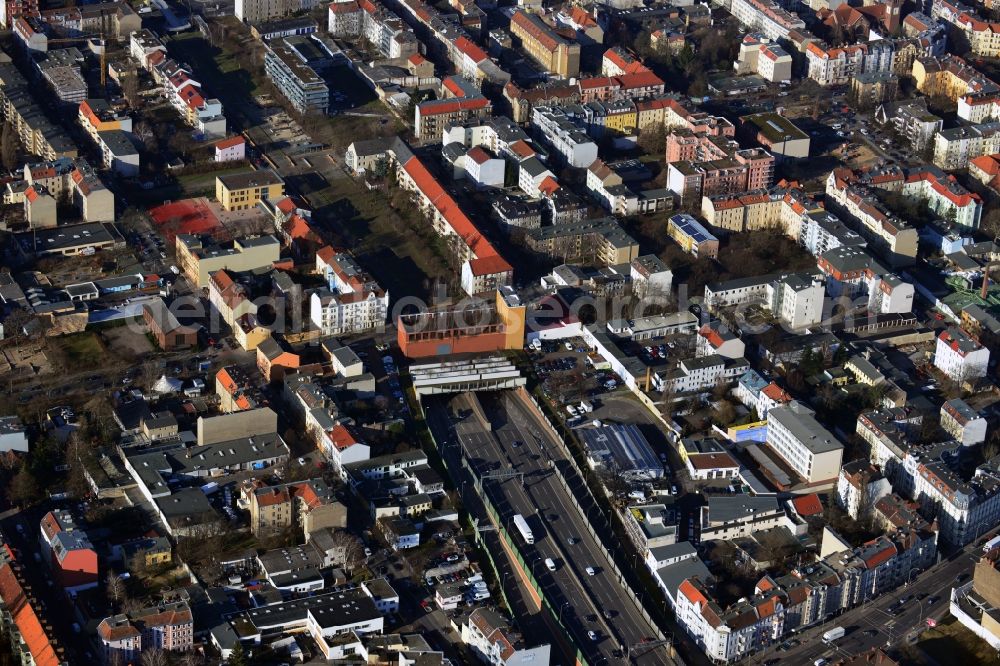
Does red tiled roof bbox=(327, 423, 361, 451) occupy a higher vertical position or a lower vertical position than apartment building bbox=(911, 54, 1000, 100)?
higher

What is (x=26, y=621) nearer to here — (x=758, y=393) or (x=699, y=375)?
(x=699, y=375)

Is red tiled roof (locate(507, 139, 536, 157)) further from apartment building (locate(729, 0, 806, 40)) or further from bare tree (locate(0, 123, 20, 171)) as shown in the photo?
bare tree (locate(0, 123, 20, 171))

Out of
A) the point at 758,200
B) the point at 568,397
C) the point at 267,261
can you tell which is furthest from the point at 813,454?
the point at 267,261

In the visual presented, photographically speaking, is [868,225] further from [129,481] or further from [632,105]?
[129,481]

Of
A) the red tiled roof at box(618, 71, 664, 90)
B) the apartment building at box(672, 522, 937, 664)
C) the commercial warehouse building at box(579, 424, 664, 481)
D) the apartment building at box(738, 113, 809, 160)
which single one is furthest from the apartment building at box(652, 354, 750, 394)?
the red tiled roof at box(618, 71, 664, 90)

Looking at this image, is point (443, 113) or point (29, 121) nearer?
point (29, 121)

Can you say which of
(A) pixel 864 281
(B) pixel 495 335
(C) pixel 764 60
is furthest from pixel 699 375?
(C) pixel 764 60

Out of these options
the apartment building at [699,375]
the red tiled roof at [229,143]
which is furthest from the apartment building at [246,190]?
the apartment building at [699,375]
